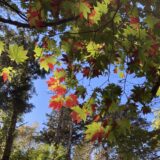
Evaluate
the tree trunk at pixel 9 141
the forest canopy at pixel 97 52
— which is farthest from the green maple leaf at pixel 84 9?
the tree trunk at pixel 9 141

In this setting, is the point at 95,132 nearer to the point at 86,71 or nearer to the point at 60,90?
the point at 60,90

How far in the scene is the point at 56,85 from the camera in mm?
4078

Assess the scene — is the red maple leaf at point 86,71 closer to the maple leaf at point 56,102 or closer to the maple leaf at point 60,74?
the maple leaf at point 60,74

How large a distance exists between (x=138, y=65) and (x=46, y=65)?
1.03m

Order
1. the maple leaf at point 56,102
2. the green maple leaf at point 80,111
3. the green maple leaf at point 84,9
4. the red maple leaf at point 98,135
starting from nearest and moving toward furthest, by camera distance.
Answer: the green maple leaf at point 84,9 → the red maple leaf at point 98,135 → the green maple leaf at point 80,111 → the maple leaf at point 56,102

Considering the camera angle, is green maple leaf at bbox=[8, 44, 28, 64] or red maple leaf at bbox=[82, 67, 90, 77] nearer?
green maple leaf at bbox=[8, 44, 28, 64]

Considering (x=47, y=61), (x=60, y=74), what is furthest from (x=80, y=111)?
(x=47, y=61)

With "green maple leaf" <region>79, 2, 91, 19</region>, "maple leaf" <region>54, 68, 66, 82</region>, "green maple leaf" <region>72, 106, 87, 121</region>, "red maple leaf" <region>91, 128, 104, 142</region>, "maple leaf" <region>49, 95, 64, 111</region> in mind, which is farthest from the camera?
"maple leaf" <region>54, 68, 66, 82</region>

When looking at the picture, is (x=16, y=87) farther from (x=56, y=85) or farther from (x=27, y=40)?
(x=56, y=85)

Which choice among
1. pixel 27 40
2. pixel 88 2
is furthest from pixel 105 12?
pixel 27 40

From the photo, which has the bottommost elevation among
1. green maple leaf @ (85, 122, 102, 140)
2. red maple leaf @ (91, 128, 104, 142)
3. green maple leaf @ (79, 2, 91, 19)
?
red maple leaf @ (91, 128, 104, 142)

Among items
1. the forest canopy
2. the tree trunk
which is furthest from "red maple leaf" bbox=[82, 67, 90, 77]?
the tree trunk

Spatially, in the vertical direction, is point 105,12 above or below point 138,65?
above

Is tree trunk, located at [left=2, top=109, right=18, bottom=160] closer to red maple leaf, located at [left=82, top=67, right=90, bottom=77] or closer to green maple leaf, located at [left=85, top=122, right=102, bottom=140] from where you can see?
red maple leaf, located at [left=82, top=67, right=90, bottom=77]
